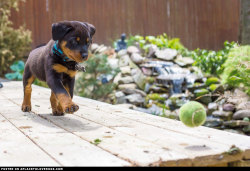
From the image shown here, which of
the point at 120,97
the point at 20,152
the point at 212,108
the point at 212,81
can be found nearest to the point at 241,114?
the point at 212,108

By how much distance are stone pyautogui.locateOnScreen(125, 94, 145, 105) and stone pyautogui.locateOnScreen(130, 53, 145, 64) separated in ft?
4.00

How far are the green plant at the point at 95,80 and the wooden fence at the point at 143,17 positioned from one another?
9.50ft

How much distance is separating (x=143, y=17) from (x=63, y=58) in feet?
27.5

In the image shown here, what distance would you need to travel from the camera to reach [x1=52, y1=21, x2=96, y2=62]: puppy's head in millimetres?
2596

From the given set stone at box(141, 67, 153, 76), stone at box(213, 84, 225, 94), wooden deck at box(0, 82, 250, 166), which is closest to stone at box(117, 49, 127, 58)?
→ stone at box(141, 67, 153, 76)

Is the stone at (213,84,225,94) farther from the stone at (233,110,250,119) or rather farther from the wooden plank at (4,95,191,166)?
the wooden plank at (4,95,191,166)

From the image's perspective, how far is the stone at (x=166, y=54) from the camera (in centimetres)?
823

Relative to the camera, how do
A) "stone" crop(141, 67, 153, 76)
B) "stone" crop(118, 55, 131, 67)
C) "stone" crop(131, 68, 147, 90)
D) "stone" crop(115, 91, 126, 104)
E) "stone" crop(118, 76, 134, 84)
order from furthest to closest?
1. "stone" crop(118, 55, 131, 67)
2. "stone" crop(141, 67, 153, 76)
3. "stone" crop(118, 76, 134, 84)
4. "stone" crop(131, 68, 147, 90)
5. "stone" crop(115, 91, 126, 104)

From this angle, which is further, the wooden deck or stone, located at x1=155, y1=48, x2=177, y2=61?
stone, located at x1=155, y1=48, x2=177, y2=61

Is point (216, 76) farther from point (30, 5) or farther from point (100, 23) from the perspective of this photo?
point (30, 5)

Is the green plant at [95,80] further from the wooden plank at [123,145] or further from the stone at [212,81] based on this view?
the wooden plank at [123,145]

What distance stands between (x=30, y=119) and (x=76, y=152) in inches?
51.0

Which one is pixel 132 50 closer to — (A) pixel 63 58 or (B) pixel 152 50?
(B) pixel 152 50

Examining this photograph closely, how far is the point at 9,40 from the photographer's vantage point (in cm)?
866
